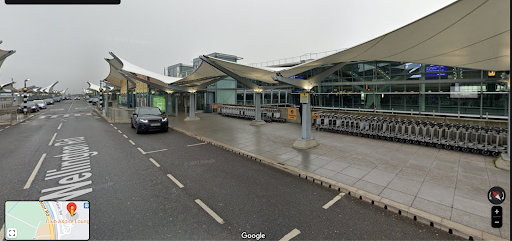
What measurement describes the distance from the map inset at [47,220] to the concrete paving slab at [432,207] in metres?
5.51

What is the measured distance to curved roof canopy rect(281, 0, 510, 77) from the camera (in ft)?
12.4

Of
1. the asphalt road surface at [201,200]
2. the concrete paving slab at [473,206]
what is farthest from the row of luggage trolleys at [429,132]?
the asphalt road surface at [201,200]

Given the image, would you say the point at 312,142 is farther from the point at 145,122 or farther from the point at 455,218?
the point at 145,122

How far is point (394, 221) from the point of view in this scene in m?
3.90

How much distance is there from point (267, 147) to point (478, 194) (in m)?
6.29

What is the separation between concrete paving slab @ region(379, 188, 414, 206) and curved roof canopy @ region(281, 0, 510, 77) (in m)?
3.61

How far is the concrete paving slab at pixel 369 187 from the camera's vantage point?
495 centimetres

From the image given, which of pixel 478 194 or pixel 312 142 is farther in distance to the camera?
pixel 312 142

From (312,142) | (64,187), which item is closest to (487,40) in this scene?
(312,142)

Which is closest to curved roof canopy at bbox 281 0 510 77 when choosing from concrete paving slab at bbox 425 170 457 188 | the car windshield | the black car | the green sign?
concrete paving slab at bbox 425 170 457 188

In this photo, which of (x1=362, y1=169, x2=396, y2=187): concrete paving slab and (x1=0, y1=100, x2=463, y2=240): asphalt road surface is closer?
(x1=0, y1=100, x2=463, y2=240): asphalt road surface

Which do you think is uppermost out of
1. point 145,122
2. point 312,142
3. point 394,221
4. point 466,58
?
point 466,58

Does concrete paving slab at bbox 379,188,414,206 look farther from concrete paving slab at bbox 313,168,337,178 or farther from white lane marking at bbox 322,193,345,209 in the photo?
concrete paving slab at bbox 313,168,337,178

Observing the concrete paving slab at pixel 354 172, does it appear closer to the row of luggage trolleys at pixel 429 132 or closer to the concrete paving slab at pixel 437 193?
the concrete paving slab at pixel 437 193
